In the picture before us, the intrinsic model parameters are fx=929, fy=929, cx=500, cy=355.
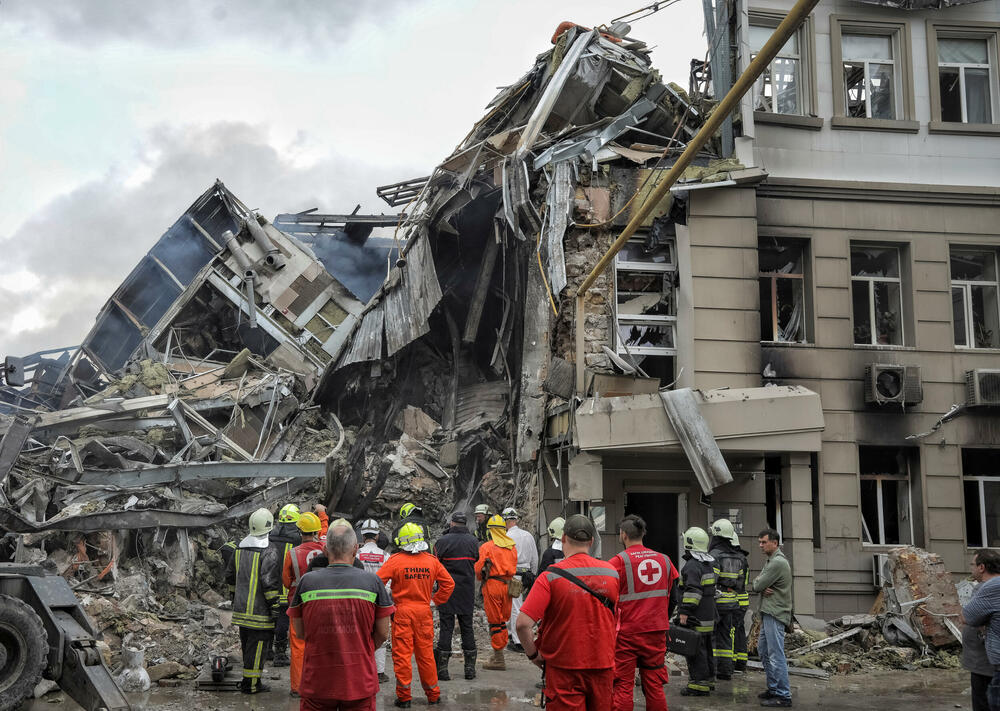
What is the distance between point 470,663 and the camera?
10.1 metres

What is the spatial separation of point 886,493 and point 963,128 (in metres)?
6.09

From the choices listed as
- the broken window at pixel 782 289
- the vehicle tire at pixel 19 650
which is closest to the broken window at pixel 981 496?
the broken window at pixel 782 289

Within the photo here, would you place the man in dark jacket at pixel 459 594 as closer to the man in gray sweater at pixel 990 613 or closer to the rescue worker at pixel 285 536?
A: the rescue worker at pixel 285 536

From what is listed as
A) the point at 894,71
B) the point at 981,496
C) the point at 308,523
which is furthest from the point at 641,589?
the point at 894,71

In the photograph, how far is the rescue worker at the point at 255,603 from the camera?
8.66m

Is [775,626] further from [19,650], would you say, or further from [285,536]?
[19,650]

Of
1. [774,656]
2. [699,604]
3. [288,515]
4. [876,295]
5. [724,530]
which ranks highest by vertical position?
[876,295]

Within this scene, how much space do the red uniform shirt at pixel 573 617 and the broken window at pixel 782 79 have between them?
1159cm

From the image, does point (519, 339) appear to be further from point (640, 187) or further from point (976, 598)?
point (976, 598)

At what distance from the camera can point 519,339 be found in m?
16.9

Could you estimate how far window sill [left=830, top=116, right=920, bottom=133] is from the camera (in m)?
14.9

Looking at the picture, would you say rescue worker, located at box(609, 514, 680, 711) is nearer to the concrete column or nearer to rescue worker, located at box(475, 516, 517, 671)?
rescue worker, located at box(475, 516, 517, 671)

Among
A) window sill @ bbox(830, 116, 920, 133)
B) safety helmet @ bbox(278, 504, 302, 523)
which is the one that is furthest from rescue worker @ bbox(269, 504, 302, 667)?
window sill @ bbox(830, 116, 920, 133)

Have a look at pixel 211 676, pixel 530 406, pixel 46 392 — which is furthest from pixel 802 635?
pixel 46 392
